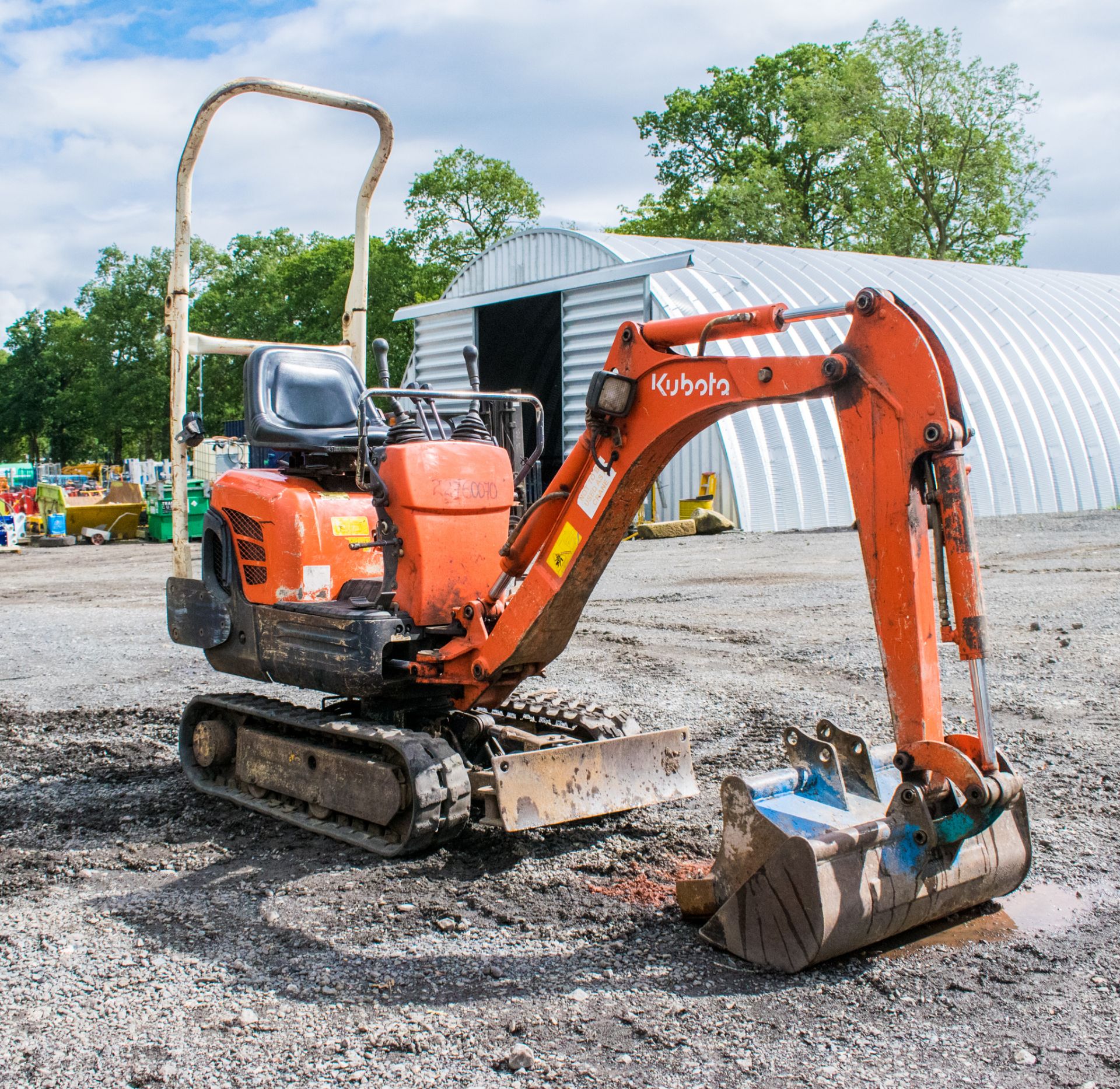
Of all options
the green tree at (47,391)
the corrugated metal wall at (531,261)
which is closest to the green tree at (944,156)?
the corrugated metal wall at (531,261)

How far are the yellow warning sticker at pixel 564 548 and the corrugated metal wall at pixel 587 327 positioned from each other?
1553cm

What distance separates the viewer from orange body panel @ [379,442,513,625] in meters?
5.00

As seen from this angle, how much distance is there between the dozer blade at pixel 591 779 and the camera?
4.57 metres

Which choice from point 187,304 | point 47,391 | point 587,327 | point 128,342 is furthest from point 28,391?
point 187,304

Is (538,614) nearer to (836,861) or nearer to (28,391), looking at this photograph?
(836,861)

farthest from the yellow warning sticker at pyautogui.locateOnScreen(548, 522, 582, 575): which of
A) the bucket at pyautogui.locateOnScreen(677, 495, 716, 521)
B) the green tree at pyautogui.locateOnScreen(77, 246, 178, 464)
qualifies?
the green tree at pyautogui.locateOnScreen(77, 246, 178, 464)

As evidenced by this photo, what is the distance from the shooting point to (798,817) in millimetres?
3844

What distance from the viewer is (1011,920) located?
3.98m

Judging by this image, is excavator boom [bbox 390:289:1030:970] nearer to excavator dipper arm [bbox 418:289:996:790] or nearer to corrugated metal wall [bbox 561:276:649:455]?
excavator dipper arm [bbox 418:289:996:790]

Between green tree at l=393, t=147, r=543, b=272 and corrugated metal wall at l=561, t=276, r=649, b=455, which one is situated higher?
green tree at l=393, t=147, r=543, b=272

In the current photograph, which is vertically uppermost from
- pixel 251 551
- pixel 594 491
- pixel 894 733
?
pixel 594 491

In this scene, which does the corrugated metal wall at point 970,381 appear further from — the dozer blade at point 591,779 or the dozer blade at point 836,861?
the dozer blade at point 836,861

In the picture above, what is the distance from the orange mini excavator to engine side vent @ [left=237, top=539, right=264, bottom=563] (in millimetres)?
14

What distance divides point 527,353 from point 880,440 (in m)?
20.5
